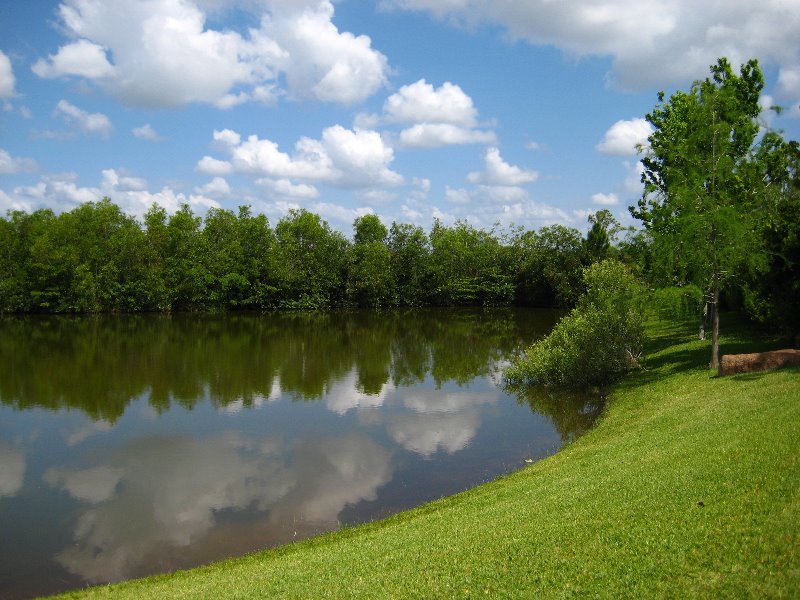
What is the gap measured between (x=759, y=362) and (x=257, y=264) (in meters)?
70.9

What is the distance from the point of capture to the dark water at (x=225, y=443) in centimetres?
1592

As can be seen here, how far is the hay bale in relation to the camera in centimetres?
1961

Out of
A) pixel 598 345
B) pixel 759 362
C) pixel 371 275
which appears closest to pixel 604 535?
pixel 759 362

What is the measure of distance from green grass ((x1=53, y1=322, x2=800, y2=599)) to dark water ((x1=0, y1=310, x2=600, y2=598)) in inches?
95.0

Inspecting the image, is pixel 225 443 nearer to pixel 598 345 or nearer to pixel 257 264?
pixel 598 345

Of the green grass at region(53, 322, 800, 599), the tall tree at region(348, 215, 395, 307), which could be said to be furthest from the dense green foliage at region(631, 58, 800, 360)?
the tall tree at region(348, 215, 395, 307)

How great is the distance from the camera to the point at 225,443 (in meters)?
23.5

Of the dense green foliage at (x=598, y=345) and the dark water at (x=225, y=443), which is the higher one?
the dense green foliage at (x=598, y=345)

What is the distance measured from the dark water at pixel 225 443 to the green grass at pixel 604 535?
241cm

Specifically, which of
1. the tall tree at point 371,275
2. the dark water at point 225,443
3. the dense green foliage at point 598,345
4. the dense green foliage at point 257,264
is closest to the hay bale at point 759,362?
the dark water at point 225,443

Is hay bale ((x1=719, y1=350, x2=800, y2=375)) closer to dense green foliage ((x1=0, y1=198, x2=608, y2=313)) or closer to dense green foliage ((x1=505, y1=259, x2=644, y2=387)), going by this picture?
dense green foliage ((x1=505, y1=259, x2=644, y2=387))

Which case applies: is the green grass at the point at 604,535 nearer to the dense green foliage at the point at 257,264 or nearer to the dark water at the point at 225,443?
the dark water at the point at 225,443

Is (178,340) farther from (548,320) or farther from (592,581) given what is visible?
(592,581)

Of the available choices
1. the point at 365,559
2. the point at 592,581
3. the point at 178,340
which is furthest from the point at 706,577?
the point at 178,340
